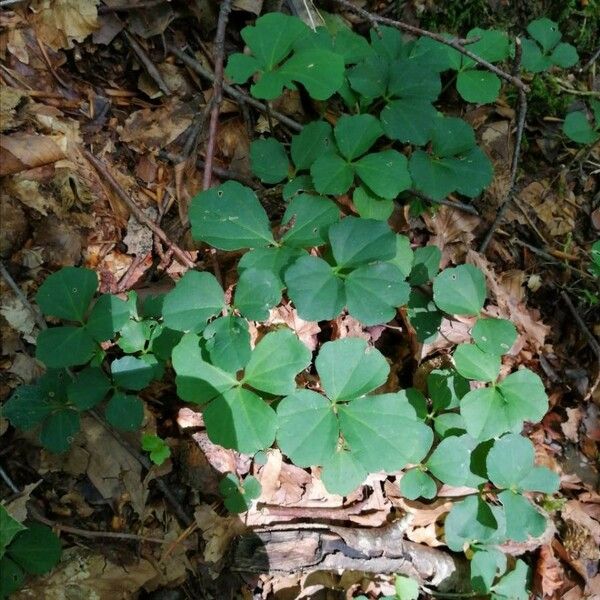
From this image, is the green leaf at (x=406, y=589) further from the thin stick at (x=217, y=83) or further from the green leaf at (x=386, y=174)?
the thin stick at (x=217, y=83)

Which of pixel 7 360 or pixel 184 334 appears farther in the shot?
pixel 7 360

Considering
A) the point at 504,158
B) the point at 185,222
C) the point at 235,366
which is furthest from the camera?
the point at 504,158

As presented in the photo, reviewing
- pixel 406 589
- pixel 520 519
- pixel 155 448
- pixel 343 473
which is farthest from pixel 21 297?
pixel 520 519

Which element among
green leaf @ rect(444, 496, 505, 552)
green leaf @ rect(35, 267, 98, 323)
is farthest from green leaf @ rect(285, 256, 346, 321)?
green leaf @ rect(444, 496, 505, 552)

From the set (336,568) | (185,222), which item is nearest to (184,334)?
(185,222)

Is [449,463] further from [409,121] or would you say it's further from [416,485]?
[409,121]

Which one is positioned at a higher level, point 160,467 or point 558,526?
point 160,467

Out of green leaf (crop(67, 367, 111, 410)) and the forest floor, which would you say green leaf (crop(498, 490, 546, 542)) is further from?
green leaf (crop(67, 367, 111, 410))

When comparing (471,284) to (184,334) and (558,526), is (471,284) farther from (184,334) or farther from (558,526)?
(558,526)
